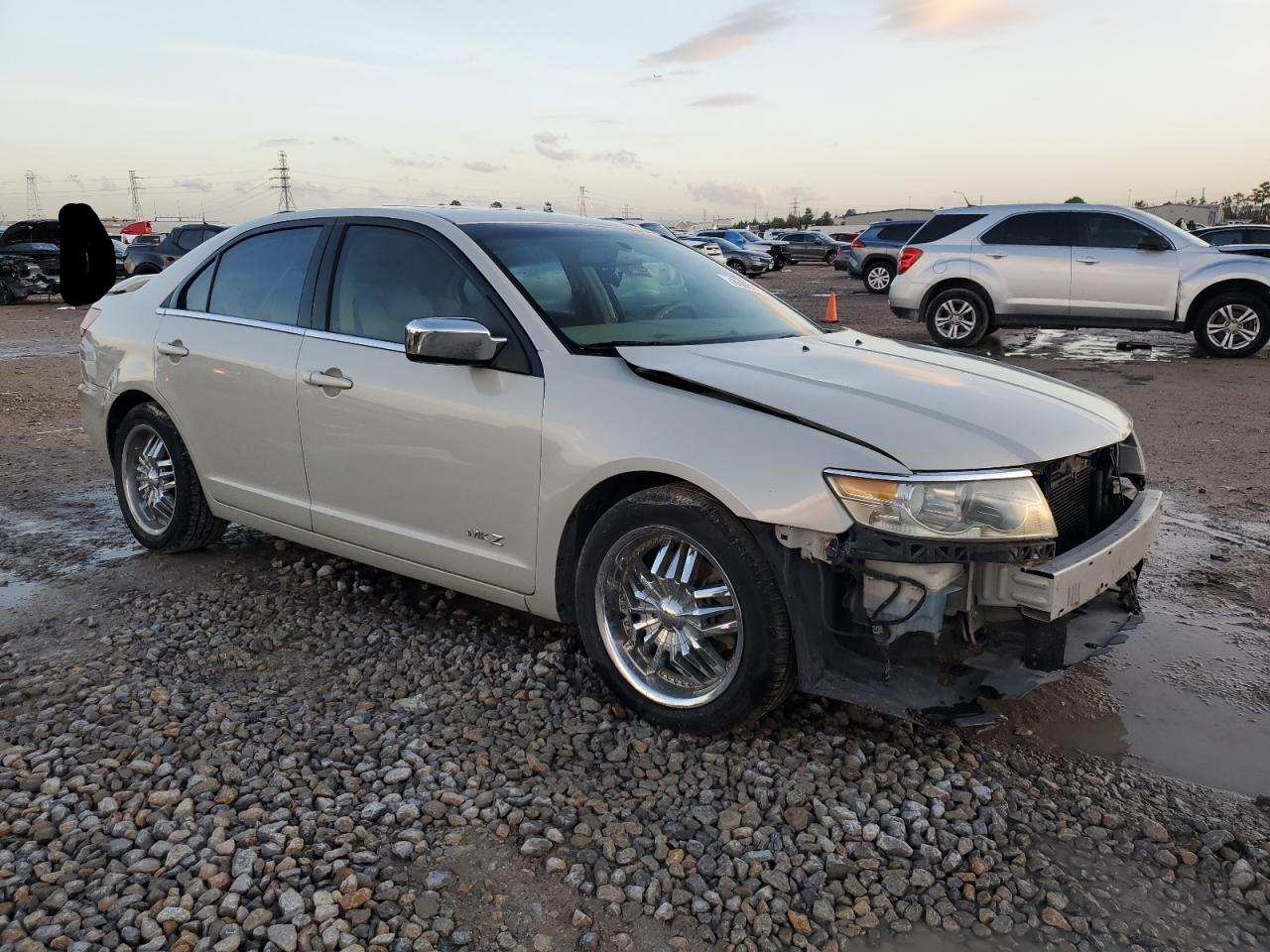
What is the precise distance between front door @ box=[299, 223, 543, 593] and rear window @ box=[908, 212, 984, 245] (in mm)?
10595

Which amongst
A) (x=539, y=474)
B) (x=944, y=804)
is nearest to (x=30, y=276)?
(x=539, y=474)

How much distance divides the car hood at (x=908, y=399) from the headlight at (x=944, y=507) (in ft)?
0.22

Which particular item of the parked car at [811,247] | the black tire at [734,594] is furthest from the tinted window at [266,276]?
the parked car at [811,247]

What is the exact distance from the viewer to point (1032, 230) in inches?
505

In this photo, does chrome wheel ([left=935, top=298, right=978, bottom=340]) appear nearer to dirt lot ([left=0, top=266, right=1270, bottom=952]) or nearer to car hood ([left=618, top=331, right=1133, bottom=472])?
dirt lot ([left=0, top=266, right=1270, bottom=952])

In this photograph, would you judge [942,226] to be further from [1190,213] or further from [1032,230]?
[1190,213]

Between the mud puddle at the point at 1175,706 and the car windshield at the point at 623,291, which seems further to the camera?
the car windshield at the point at 623,291

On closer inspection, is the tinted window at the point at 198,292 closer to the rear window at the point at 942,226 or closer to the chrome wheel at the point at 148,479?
the chrome wheel at the point at 148,479

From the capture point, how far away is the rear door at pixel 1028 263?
12.6 meters

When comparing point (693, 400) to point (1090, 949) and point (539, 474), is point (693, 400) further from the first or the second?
point (1090, 949)

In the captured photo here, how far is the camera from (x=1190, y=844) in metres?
2.85

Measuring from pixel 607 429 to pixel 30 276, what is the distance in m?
22.7

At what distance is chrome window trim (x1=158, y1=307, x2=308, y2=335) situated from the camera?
4.52 meters

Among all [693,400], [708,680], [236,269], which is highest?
[236,269]
